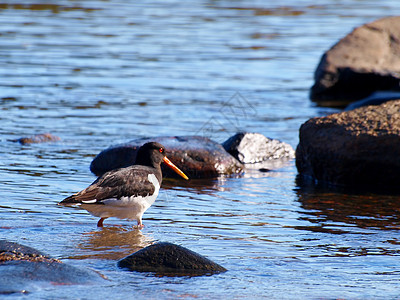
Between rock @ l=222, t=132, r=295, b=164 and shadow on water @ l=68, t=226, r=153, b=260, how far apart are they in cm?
350

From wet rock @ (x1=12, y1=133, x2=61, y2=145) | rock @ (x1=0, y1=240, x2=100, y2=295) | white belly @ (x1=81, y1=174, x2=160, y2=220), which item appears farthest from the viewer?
wet rock @ (x1=12, y1=133, x2=61, y2=145)

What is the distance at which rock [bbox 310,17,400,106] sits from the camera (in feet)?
51.3

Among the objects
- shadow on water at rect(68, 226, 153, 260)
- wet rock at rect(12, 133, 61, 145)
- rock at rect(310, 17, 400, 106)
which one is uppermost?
rock at rect(310, 17, 400, 106)

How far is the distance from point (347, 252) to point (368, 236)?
0.64 metres

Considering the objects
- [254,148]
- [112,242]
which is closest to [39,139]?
[254,148]

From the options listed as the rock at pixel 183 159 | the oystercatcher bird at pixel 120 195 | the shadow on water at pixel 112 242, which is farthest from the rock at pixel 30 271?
the rock at pixel 183 159

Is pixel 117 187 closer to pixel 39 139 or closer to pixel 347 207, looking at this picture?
pixel 347 207

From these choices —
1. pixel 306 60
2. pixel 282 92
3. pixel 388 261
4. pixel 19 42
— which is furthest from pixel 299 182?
pixel 19 42

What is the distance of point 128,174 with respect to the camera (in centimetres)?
724

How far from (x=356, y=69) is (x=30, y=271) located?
11.6 m

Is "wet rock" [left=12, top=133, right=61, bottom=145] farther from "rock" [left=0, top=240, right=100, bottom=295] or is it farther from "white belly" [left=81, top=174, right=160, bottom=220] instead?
"rock" [left=0, top=240, right=100, bottom=295]

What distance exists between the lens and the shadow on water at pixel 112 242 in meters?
6.18

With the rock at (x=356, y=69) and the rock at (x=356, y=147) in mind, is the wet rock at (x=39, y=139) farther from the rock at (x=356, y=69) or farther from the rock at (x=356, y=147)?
the rock at (x=356, y=69)

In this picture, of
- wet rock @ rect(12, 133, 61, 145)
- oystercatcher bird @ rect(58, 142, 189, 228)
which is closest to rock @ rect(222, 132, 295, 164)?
wet rock @ rect(12, 133, 61, 145)
